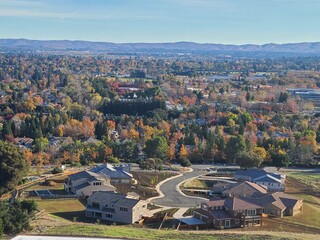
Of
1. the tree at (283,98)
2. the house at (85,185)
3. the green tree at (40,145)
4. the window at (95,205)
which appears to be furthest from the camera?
the tree at (283,98)

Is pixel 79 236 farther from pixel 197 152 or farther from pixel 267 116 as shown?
pixel 267 116

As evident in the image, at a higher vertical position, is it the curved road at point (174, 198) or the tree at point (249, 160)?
the tree at point (249, 160)

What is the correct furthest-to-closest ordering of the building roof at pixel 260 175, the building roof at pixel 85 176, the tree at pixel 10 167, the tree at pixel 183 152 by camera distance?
1. the tree at pixel 183 152
2. the building roof at pixel 260 175
3. the building roof at pixel 85 176
4. the tree at pixel 10 167

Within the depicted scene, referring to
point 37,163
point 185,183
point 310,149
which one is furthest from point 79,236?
point 310,149

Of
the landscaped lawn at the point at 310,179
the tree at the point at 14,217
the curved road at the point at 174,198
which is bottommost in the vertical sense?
the landscaped lawn at the point at 310,179

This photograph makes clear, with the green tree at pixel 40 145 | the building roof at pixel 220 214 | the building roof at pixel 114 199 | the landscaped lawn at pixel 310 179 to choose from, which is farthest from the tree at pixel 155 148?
the building roof at pixel 220 214

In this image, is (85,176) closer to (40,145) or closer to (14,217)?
(14,217)

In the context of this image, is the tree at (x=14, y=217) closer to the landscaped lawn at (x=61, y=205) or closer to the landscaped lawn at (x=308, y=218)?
the landscaped lawn at (x=61, y=205)
